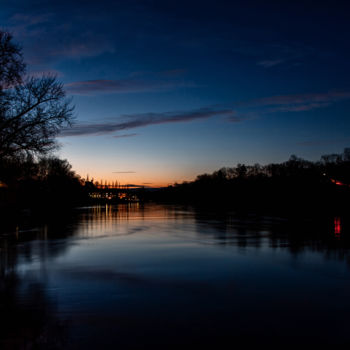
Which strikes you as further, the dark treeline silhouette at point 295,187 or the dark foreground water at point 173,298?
the dark treeline silhouette at point 295,187

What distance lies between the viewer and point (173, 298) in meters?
7.18

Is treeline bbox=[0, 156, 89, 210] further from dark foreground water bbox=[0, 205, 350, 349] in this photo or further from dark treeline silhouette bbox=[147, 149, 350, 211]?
dark treeline silhouette bbox=[147, 149, 350, 211]

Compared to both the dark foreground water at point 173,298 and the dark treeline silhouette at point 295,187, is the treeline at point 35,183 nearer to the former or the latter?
the dark foreground water at point 173,298

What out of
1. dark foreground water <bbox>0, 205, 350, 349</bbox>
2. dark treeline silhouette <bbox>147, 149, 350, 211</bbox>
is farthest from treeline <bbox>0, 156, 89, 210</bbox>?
dark treeline silhouette <bbox>147, 149, 350, 211</bbox>

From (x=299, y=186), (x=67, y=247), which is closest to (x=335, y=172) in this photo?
(x=299, y=186)

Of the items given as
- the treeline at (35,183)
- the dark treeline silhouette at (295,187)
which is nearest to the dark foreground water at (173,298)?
the treeline at (35,183)

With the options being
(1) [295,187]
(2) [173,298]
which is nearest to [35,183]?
(1) [295,187]

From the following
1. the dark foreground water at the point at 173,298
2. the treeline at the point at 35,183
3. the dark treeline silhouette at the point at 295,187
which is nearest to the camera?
the dark foreground water at the point at 173,298

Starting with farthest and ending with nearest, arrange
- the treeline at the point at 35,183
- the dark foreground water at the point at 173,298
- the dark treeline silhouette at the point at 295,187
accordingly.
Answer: the dark treeline silhouette at the point at 295,187, the treeline at the point at 35,183, the dark foreground water at the point at 173,298

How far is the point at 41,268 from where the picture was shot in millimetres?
10070

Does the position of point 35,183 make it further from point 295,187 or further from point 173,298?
point 173,298

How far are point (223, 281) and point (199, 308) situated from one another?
7.28 feet

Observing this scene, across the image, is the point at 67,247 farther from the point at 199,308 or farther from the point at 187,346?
the point at 187,346

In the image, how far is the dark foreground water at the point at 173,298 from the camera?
5191 mm
